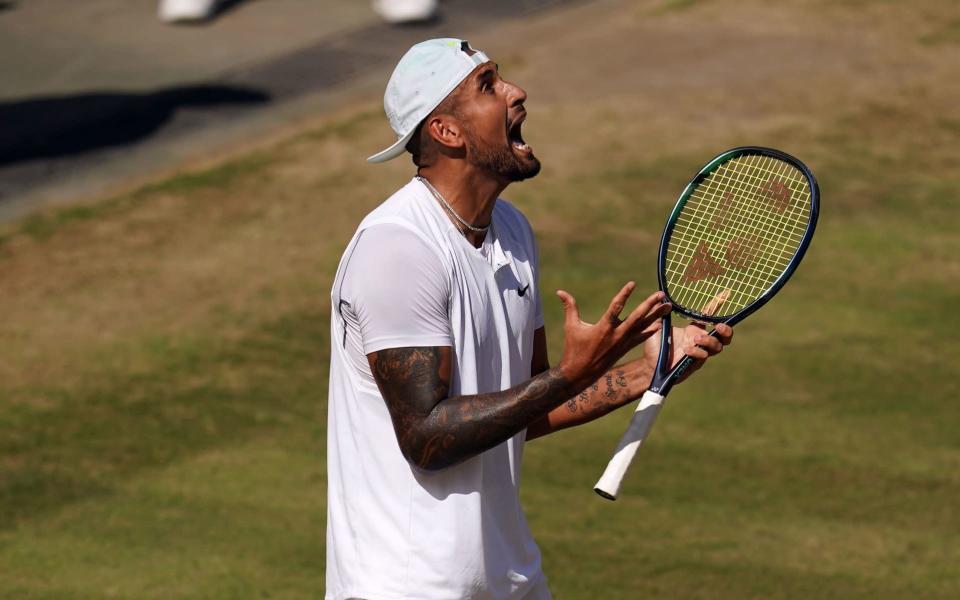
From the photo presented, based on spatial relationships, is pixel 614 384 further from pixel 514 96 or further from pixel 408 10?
pixel 408 10

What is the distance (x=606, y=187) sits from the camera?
12.5 m

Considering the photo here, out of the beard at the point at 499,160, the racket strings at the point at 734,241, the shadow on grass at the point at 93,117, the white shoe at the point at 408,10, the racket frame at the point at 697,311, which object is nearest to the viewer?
the beard at the point at 499,160

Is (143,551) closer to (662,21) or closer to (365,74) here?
(365,74)

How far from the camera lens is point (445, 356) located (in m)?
4.09

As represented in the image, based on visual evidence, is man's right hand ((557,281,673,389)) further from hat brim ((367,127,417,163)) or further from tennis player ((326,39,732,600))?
hat brim ((367,127,417,163))

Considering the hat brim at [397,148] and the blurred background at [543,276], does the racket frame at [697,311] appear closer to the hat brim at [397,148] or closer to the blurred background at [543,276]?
the hat brim at [397,148]

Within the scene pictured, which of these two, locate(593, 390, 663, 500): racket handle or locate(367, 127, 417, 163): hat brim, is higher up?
locate(367, 127, 417, 163): hat brim

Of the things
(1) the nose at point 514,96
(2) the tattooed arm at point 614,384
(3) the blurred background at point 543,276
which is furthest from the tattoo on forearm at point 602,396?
(3) the blurred background at point 543,276

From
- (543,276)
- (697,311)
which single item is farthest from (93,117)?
(697,311)

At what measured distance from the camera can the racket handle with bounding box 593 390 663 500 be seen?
4.45 m

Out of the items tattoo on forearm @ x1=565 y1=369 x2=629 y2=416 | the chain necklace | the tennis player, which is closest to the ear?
the tennis player

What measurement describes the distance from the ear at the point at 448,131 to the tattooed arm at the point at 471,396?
0.65 meters

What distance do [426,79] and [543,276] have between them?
624 centimetres

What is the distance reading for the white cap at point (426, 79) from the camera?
439cm
